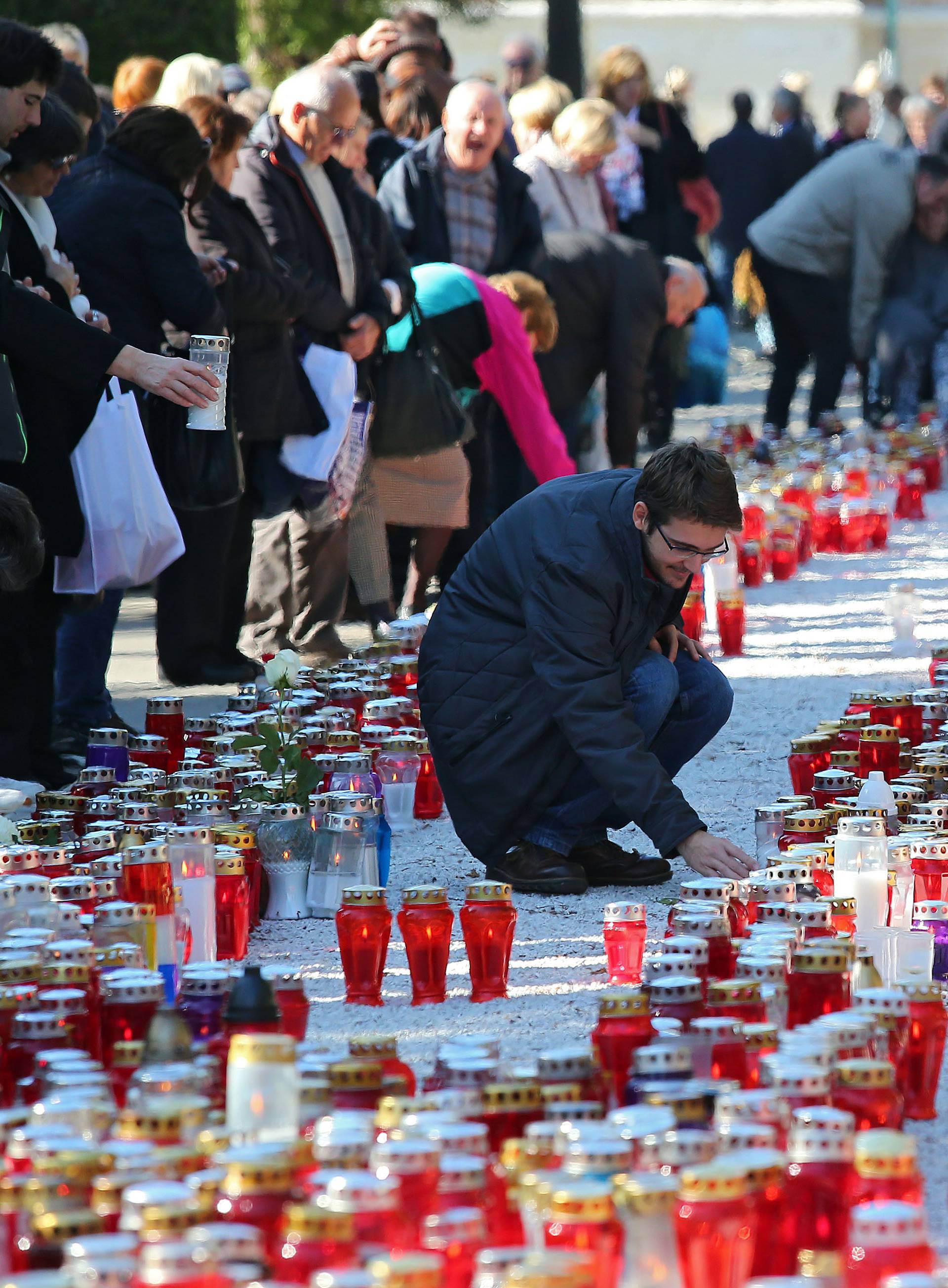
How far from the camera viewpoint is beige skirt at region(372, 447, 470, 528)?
8.30 meters

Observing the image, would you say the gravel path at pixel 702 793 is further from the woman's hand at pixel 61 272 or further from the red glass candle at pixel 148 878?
the woman's hand at pixel 61 272

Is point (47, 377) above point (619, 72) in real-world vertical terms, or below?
below

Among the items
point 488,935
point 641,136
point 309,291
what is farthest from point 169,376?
point 641,136

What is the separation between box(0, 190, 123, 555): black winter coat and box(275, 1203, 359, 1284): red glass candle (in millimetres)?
3101

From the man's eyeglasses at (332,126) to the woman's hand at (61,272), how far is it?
6.47 feet

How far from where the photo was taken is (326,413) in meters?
7.59

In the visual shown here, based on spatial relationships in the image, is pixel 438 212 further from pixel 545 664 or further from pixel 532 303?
pixel 545 664

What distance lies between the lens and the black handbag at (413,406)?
317 inches

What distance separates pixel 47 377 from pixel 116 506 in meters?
0.50

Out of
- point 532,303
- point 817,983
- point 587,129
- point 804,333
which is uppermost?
point 587,129

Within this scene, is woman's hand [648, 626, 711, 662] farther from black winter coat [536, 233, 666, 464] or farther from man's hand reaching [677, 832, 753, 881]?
black winter coat [536, 233, 666, 464]

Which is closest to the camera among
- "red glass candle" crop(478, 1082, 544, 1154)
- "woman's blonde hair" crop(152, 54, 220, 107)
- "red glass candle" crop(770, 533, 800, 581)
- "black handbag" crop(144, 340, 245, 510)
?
"red glass candle" crop(478, 1082, 544, 1154)

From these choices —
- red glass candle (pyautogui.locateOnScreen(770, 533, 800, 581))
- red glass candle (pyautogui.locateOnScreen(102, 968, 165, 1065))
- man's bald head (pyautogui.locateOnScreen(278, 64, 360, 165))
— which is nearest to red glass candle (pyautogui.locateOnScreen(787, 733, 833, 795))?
red glass candle (pyautogui.locateOnScreen(102, 968, 165, 1065))

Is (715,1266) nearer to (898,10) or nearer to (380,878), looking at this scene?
(380,878)
